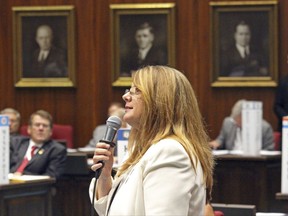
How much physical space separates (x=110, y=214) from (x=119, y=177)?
0.21m

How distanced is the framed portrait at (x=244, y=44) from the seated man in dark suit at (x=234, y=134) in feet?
2.84

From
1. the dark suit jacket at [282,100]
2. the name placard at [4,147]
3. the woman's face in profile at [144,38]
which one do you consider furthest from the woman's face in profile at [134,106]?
the woman's face in profile at [144,38]

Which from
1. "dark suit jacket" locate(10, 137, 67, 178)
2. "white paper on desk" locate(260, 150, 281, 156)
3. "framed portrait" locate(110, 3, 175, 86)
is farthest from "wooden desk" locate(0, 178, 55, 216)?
"framed portrait" locate(110, 3, 175, 86)

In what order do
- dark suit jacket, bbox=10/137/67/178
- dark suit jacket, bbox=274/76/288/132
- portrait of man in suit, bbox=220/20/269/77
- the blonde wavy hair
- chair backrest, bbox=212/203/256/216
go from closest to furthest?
the blonde wavy hair → chair backrest, bbox=212/203/256/216 → dark suit jacket, bbox=10/137/67/178 → dark suit jacket, bbox=274/76/288/132 → portrait of man in suit, bbox=220/20/269/77

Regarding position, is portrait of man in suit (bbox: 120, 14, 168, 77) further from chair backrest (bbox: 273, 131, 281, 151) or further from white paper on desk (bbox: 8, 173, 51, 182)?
white paper on desk (bbox: 8, 173, 51, 182)

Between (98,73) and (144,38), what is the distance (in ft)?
2.89

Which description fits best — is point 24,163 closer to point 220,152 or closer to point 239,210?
point 220,152

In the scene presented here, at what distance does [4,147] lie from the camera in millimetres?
7727

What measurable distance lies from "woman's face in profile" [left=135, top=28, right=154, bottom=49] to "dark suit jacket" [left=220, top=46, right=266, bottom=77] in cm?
113

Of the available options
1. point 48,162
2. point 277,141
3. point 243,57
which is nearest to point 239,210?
point 48,162

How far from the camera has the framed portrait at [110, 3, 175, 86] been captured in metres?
12.4

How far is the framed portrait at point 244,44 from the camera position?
1202 centimetres

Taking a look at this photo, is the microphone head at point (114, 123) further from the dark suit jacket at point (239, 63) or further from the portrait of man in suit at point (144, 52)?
the portrait of man in suit at point (144, 52)

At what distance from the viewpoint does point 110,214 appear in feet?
10.5
